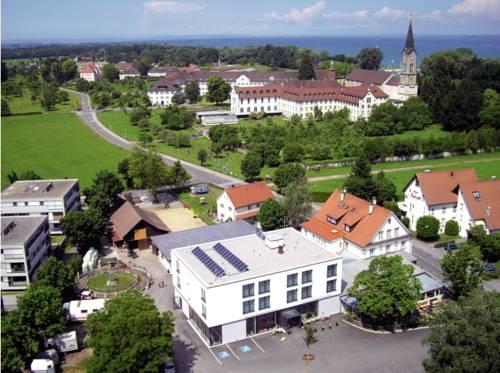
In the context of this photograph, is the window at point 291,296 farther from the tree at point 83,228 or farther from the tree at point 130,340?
the tree at point 83,228

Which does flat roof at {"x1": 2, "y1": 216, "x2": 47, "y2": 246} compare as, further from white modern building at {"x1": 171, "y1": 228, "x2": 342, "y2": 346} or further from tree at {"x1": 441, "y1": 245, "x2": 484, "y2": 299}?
tree at {"x1": 441, "y1": 245, "x2": 484, "y2": 299}

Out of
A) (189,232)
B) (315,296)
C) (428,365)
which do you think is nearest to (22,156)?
(189,232)

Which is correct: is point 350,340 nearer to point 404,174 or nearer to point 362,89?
point 404,174

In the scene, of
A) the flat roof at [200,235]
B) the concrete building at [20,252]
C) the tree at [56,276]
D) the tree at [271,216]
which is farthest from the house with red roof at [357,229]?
the concrete building at [20,252]

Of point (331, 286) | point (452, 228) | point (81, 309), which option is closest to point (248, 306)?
point (331, 286)

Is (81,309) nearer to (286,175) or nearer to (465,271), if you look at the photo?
(465,271)

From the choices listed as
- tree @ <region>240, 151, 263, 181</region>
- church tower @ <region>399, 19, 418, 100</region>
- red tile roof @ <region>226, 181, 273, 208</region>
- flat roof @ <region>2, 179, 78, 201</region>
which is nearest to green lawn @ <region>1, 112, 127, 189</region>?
flat roof @ <region>2, 179, 78, 201</region>
